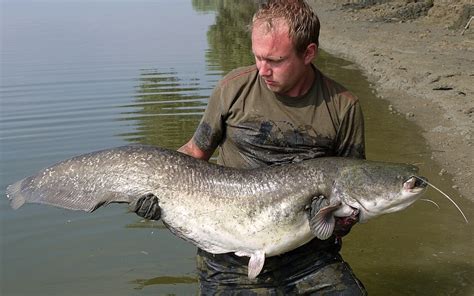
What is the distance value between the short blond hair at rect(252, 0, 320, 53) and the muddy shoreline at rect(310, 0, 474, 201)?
4.04 metres

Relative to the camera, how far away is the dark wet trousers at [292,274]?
13.4ft

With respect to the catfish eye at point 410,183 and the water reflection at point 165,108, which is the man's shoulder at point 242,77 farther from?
the water reflection at point 165,108

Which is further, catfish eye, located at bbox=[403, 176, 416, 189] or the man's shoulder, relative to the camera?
the man's shoulder

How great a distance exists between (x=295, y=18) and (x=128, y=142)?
6856mm

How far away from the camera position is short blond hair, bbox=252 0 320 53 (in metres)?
3.73

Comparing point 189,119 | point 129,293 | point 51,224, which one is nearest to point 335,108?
point 129,293

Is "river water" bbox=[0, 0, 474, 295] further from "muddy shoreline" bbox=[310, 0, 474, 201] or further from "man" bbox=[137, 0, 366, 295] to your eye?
"man" bbox=[137, 0, 366, 295]

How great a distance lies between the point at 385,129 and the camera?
10281mm

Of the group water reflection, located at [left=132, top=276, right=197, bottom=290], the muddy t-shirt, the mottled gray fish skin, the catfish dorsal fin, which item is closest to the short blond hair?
the muddy t-shirt

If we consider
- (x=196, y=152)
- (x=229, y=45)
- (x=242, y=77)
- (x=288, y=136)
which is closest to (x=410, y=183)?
(x=288, y=136)

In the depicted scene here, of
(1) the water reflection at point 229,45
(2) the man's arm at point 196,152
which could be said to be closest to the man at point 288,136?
(2) the man's arm at point 196,152

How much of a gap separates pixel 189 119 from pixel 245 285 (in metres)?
7.50

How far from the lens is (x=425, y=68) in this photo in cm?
1448

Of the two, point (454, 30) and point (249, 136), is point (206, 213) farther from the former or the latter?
point (454, 30)
